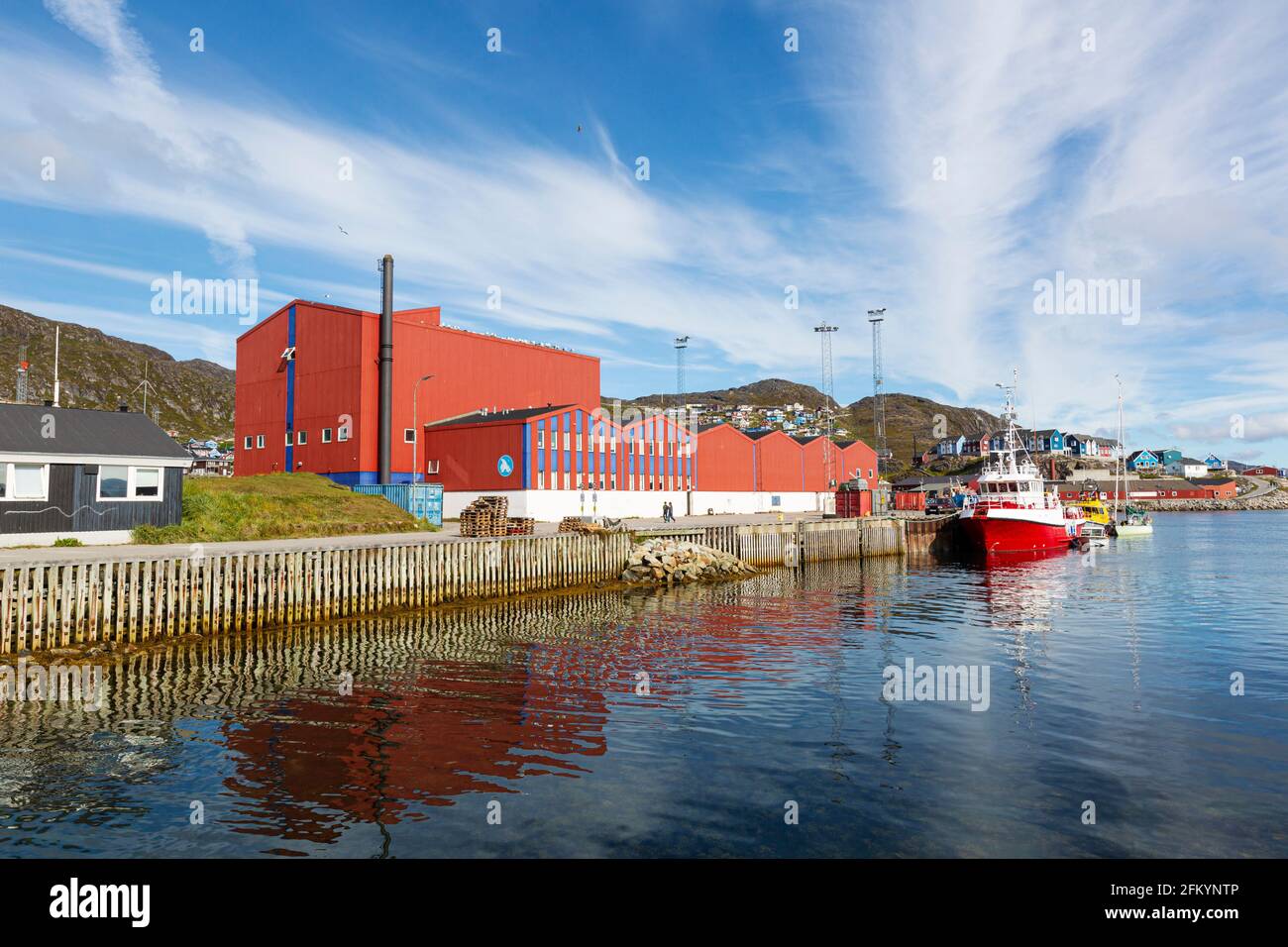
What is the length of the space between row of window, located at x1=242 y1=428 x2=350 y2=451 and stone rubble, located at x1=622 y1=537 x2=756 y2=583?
107 feet

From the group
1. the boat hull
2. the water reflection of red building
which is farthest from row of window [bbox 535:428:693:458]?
the water reflection of red building

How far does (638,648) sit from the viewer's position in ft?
73.5

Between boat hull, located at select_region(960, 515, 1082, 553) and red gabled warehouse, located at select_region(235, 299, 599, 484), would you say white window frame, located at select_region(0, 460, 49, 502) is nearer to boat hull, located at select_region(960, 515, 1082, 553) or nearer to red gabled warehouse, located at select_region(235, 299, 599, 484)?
red gabled warehouse, located at select_region(235, 299, 599, 484)

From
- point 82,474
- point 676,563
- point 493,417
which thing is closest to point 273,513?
point 82,474

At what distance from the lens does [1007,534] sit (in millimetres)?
60781

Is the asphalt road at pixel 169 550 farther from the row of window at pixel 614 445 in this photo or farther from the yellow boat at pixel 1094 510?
the yellow boat at pixel 1094 510

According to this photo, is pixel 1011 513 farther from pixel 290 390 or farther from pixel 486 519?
pixel 290 390

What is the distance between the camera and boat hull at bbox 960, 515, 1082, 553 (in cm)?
6056

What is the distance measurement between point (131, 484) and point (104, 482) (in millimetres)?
975

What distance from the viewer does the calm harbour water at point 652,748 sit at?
995cm

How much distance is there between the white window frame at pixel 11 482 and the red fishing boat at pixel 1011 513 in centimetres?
6010

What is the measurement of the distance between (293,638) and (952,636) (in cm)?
2172
